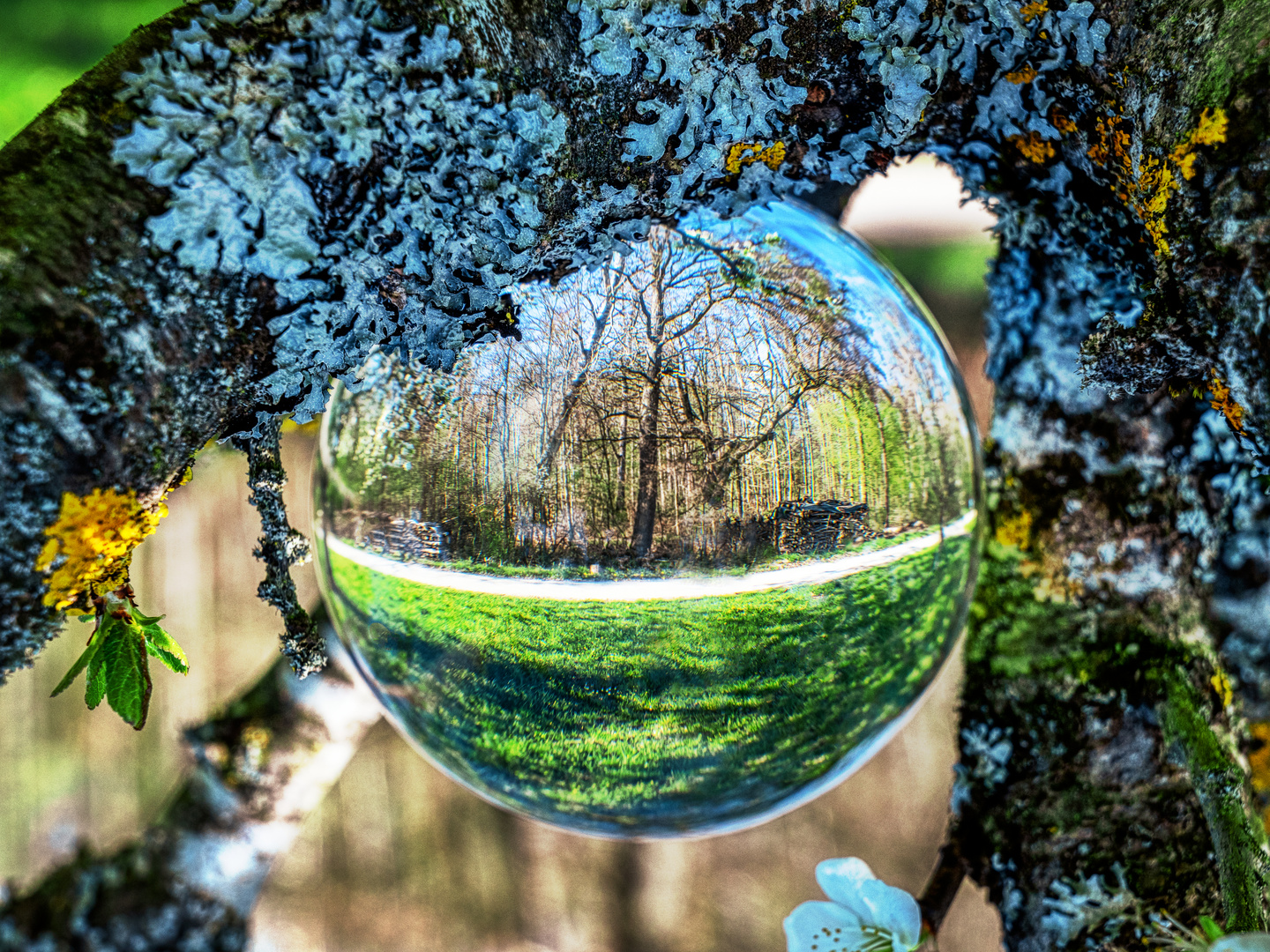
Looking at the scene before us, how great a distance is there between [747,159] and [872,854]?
2282 mm

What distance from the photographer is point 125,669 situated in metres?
0.53

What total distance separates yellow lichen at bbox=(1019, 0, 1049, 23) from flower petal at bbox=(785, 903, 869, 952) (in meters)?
0.65

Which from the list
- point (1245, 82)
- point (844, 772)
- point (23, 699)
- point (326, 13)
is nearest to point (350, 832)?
point (23, 699)

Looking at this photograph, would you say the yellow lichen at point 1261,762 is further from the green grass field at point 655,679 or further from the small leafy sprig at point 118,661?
the small leafy sprig at point 118,661

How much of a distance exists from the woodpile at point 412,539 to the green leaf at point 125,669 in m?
0.16

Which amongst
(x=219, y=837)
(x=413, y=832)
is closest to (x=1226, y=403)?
(x=219, y=837)

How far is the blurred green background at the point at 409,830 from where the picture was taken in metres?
2.41

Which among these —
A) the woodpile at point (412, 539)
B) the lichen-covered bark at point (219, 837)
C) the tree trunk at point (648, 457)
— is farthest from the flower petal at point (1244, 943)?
the lichen-covered bark at point (219, 837)

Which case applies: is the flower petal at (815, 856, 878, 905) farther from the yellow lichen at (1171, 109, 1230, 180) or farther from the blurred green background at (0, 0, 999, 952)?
the blurred green background at (0, 0, 999, 952)

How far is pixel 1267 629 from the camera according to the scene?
84cm

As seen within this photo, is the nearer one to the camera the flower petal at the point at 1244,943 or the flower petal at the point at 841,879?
the flower petal at the point at 1244,943

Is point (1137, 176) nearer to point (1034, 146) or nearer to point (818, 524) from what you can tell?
point (1034, 146)

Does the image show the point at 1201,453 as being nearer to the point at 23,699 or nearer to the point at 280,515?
the point at 280,515

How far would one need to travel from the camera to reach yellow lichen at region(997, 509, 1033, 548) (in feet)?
2.67
